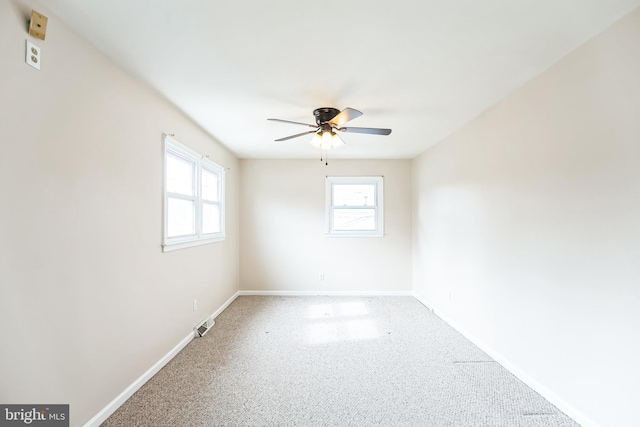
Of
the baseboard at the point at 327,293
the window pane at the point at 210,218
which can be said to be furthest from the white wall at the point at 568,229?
the window pane at the point at 210,218

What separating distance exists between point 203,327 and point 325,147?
8.35 ft

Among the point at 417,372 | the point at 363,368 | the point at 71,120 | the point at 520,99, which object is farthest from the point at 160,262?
the point at 520,99

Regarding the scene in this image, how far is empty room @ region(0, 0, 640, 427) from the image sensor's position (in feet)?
4.97

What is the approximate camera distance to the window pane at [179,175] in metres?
2.97

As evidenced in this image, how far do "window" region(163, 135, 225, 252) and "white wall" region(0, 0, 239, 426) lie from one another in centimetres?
23

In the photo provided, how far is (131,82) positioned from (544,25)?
2.84 metres

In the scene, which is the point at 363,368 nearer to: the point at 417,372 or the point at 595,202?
the point at 417,372

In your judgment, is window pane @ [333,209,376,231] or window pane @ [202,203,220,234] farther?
window pane @ [333,209,376,231]

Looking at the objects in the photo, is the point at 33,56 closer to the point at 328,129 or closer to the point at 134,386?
the point at 328,129

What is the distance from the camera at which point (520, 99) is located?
2.42 metres

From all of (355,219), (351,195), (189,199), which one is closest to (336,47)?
(189,199)

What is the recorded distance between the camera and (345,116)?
95.4 inches

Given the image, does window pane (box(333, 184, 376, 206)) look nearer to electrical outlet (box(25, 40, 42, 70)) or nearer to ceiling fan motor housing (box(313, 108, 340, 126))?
ceiling fan motor housing (box(313, 108, 340, 126))

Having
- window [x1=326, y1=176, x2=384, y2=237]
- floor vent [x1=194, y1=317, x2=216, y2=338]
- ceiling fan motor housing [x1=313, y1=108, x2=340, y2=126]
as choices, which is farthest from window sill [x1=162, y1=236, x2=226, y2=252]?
window [x1=326, y1=176, x2=384, y2=237]
